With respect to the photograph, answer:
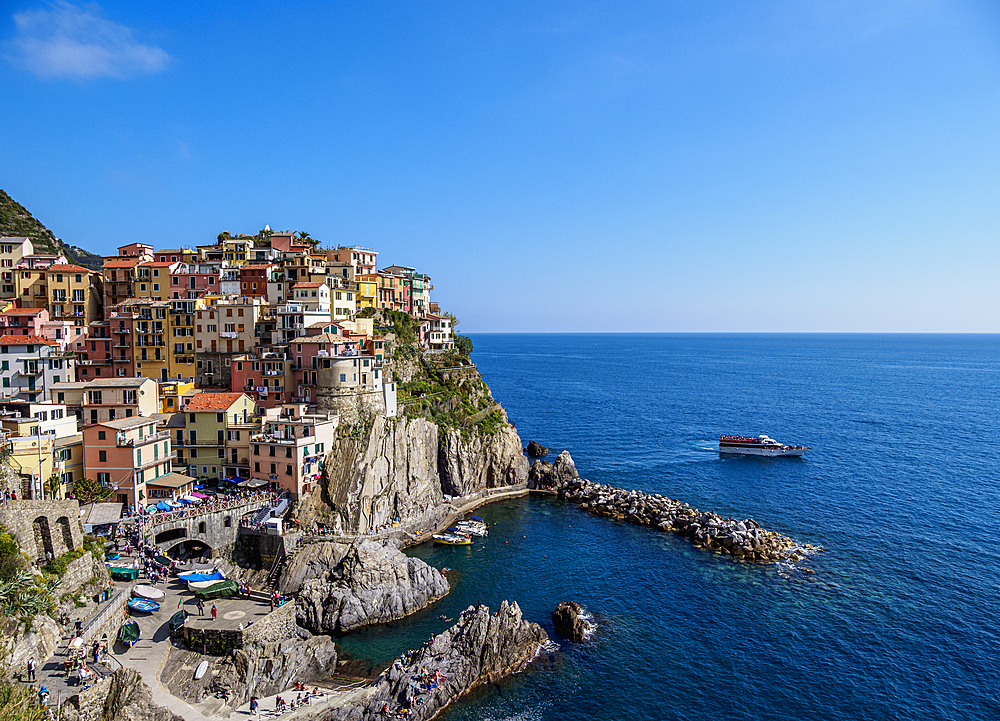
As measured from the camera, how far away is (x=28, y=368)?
198 feet

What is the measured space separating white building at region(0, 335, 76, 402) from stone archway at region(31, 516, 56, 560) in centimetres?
2713

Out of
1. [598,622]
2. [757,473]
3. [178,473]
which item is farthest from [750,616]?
[178,473]

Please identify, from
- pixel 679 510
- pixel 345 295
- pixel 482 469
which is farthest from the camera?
pixel 345 295

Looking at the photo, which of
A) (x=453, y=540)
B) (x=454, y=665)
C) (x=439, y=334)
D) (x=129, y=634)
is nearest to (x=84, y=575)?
(x=129, y=634)

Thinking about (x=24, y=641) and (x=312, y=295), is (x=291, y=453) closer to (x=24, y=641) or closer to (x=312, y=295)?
(x=24, y=641)

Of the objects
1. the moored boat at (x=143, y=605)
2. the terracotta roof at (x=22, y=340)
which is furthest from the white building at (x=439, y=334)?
the moored boat at (x=143, y=605)

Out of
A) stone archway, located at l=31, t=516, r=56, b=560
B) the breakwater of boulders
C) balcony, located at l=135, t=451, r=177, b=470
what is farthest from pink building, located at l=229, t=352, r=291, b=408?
the breakwater of boulders

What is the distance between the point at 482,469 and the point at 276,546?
97.1 ft

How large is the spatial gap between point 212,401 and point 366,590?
26.9m

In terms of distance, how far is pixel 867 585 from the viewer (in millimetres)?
48094

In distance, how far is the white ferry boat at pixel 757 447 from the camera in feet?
294

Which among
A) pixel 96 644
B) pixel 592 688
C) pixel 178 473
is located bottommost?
pixel 592 688

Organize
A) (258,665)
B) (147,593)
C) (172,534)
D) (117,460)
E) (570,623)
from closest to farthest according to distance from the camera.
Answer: (258,665) → (147,593) → (570,623) → (172,534) → (117,460)

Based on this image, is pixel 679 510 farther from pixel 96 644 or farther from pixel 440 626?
pixel 96 644
